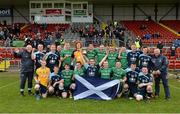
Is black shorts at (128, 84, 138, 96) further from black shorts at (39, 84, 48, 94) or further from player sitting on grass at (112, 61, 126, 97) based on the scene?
black shorts at (39, 84, 48, 94)

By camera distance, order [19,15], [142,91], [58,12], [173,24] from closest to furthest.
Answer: [142,91], [58,12], [173,24], [19,15]

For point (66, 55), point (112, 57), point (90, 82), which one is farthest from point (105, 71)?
point (66, 55)

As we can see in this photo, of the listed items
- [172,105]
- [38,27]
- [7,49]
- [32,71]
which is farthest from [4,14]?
[172,105]

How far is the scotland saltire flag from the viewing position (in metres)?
14.8

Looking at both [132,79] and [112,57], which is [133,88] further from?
[112,57]

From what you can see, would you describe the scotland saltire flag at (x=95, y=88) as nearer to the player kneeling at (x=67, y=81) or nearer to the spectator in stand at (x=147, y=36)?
the player kneeling at (x=67, y=81)

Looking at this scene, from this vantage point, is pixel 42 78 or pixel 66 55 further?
pixel 66 55

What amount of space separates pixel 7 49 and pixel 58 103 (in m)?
18.8

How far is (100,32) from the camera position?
38.8 m

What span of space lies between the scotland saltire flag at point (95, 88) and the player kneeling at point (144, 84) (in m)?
0.75

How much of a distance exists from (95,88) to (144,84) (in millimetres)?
1637

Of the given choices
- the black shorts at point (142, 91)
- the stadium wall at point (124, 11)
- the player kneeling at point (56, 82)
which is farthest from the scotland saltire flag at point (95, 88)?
the stadium wall at point (124, 11)

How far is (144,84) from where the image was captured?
1445 cm

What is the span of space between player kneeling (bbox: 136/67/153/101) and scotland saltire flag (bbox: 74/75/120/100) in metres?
0.75
